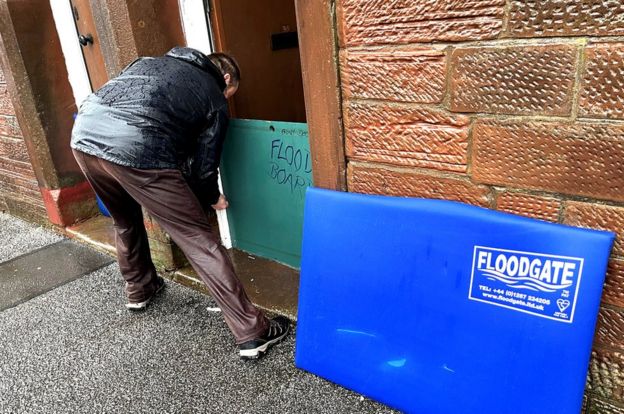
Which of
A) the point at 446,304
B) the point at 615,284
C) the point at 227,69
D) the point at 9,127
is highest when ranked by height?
the point at 227,69

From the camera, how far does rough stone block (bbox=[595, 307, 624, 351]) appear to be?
5.61 feet

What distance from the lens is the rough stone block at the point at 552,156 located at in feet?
5.07

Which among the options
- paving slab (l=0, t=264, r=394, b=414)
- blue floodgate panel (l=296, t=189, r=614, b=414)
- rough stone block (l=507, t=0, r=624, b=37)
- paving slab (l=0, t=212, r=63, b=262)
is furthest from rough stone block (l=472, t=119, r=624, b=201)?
paving slab (l=0, t=212, r=63, b=262)

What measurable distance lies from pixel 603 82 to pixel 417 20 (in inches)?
25.5

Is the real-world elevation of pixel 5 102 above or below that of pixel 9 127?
above

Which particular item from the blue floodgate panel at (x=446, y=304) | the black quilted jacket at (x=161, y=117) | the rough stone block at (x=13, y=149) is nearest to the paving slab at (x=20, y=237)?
the rough stone block at (x=13, y=149)

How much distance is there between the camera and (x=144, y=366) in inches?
103

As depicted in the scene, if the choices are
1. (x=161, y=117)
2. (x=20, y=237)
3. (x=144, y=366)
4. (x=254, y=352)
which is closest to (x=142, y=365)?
(x=144, y=366)

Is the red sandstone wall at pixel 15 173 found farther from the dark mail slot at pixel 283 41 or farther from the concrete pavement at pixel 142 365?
the dark mail slot at pixel 283 41

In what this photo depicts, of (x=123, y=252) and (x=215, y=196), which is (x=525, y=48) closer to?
(x=215, y=196)

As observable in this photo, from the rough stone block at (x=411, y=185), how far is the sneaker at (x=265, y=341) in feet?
3.17

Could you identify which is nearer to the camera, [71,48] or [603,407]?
[603,407]

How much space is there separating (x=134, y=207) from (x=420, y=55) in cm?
207

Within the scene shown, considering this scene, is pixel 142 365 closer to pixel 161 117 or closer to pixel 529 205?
pixel 161 117
